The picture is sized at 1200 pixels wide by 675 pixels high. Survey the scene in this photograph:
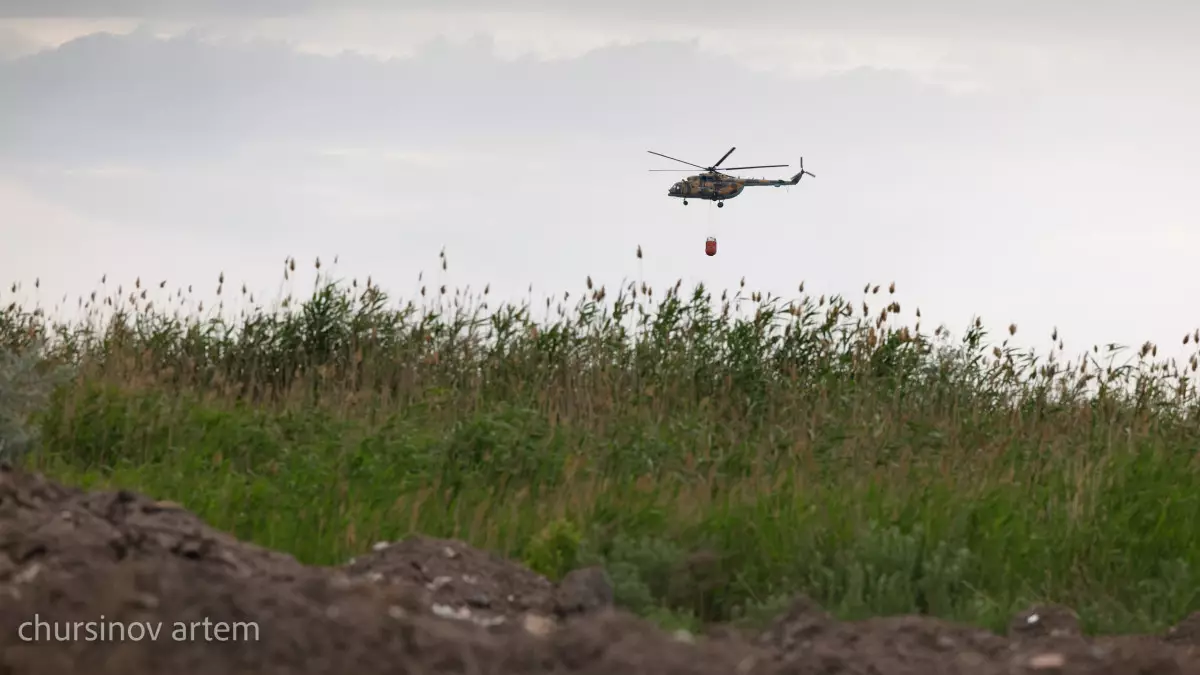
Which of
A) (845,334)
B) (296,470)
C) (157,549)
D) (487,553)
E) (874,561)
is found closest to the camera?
(157,549)

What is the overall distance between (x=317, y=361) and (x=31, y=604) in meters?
7.99

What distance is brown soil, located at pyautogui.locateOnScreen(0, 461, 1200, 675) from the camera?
10.8 feet

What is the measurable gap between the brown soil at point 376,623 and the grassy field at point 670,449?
69 cm

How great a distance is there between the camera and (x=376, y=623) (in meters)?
3.44

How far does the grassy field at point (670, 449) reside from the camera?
593 cm

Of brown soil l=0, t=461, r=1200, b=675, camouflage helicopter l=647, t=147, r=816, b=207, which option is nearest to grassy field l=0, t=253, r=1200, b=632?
brown soil l=0, t=461, r=1200, b=675

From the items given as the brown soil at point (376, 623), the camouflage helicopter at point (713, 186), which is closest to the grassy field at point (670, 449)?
the brown soil at point (376, 623)

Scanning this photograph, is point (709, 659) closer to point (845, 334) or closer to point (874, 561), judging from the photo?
point (874, 561)

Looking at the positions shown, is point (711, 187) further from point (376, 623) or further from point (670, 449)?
point (376, 623)

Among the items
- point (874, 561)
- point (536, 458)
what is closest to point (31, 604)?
point (874, 561)

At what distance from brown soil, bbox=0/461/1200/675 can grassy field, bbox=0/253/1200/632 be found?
2.25 feet

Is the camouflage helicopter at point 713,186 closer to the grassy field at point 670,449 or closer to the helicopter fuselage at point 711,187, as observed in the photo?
the helicopter fuselage at point 711,187

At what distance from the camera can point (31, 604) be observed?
3.49m

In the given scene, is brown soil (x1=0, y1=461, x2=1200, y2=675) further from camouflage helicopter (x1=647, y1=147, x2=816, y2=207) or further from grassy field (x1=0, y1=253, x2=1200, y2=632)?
camouflage helicopter (x1=647, y1=147, x2=816, y2=207)
